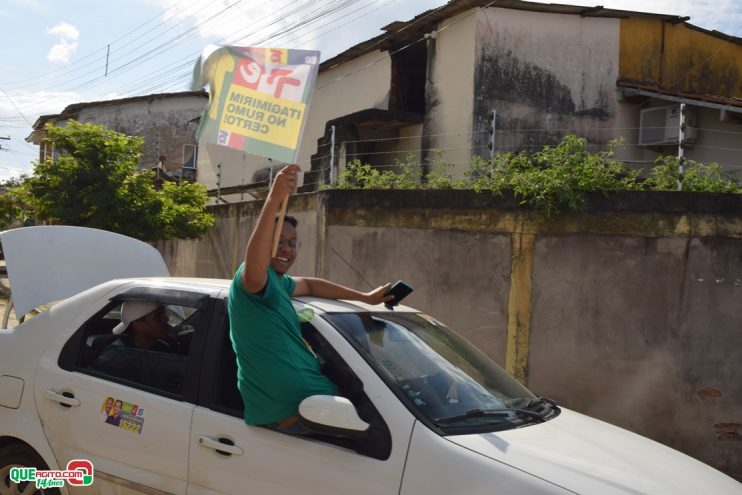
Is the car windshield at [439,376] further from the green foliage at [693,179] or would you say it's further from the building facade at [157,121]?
the building facade at [157,121]

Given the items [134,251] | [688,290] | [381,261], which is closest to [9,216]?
[381,261]

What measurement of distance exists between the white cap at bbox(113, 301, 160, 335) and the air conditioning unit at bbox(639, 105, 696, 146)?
10.5 metres

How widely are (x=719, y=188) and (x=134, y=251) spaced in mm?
5891

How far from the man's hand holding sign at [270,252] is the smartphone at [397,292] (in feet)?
0.10

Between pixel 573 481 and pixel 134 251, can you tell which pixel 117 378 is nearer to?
pixel 134 251

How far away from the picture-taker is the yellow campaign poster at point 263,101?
348cm

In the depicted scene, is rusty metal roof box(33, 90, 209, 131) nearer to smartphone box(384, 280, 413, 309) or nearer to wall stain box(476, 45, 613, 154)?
wall stain box(476, 45, 613, 154)

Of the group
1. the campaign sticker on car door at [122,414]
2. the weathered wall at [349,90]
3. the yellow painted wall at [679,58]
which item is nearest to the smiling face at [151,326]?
the campaign sticker on car door at [122,414]

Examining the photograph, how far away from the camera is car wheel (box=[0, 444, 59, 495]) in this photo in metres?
3.50

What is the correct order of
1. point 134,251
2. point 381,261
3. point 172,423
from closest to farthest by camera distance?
point 172,423, point 134,251, point 381,261

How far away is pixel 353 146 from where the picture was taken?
45.1 feet

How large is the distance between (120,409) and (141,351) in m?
0.34

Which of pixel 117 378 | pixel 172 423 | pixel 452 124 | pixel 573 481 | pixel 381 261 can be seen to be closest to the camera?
pixel 573 481

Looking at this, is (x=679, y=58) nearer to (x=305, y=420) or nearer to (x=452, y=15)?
(x=452, y=15)
